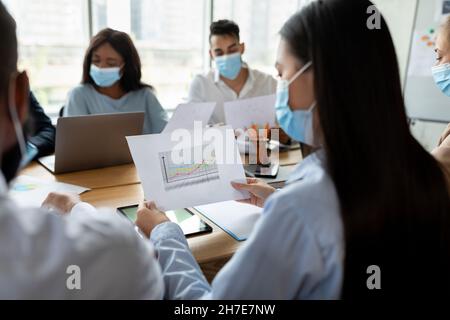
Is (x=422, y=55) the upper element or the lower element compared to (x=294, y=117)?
upper

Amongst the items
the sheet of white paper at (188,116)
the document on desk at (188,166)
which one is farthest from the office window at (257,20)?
the document on desk at (188,166)

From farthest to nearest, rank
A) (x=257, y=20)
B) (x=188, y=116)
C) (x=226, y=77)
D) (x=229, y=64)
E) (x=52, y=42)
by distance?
(x=257, y=20) < (x=52, y=42) < (x=226, y=77) < (x=229, y=64) < (x=188, y=116)

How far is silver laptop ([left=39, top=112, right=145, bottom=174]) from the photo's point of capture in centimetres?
155

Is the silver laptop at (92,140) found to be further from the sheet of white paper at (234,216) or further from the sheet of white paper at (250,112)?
the sheet of white paper at (234,216)

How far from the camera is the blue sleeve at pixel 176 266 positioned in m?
0.81

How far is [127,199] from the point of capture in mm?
1379

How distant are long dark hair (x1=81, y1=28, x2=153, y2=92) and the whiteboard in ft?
7.05

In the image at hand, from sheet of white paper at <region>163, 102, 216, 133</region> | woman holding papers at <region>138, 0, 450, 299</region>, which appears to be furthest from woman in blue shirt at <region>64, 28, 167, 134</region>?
woman holding papers at <region>138, 0, 450, 299</region>

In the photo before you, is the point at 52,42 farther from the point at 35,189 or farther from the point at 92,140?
the point at 35,189

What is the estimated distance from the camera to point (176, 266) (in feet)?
2.89

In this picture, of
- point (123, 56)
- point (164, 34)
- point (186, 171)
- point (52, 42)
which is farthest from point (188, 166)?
point (164, 34)

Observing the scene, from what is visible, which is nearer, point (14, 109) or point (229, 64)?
point (14, 109)

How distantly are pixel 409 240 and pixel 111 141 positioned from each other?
128cm

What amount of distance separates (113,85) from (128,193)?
3.68 ft
